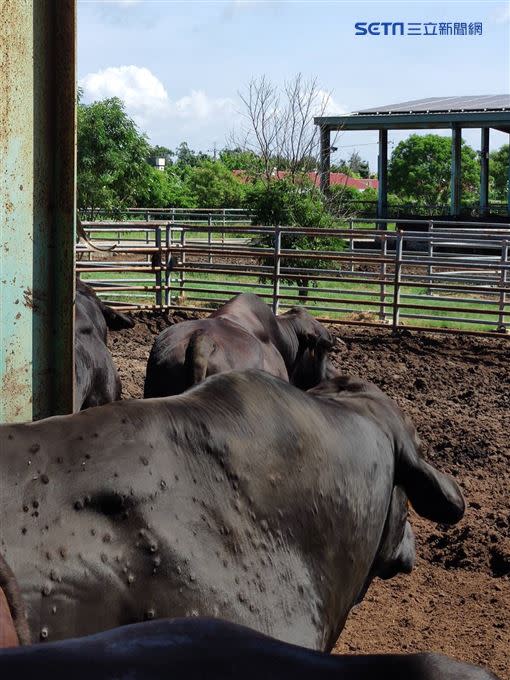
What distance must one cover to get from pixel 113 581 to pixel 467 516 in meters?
4.84

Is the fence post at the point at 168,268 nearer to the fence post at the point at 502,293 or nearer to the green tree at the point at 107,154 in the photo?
the fence post at the point at 502,293

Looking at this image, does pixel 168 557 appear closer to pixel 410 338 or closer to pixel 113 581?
pixel 113 581

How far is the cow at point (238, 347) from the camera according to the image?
6391mm

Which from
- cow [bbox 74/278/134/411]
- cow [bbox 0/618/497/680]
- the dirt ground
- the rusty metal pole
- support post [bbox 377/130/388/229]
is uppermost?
support post [bbox 377/130/388/229]

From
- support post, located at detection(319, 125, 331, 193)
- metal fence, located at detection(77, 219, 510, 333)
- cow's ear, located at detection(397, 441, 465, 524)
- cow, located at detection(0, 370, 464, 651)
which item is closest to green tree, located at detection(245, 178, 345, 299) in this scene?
metal fence, located at detection(77, 219, 510, 333)

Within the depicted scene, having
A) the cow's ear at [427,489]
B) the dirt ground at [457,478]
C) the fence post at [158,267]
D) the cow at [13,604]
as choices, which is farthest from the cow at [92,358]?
the fence post at [158,267]

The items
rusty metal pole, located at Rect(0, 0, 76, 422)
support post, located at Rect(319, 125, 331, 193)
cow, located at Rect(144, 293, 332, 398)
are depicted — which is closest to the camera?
rusty metal pole, located at Rect(0, 0, 76, 422)

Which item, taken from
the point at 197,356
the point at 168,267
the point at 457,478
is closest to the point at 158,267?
the point at 168,267

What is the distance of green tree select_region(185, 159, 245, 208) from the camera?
50938mm

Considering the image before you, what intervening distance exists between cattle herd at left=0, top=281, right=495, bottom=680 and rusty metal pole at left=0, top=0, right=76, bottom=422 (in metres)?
1.33

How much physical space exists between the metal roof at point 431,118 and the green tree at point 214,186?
1402 cm

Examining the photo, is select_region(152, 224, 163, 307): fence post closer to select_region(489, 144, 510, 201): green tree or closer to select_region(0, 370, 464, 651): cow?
select_region(0, 370, 464, 651): cow

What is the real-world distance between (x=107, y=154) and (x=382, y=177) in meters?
8.80

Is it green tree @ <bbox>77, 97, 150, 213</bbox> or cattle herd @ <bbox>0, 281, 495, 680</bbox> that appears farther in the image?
green tree @ <bbox>77, 97, 150, 213</bbox>
